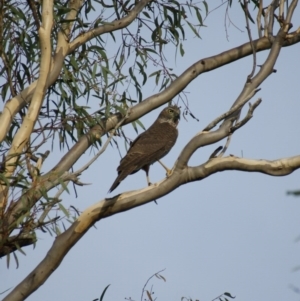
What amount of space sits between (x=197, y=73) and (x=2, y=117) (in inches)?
57.6

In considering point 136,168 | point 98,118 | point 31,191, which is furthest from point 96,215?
point 98,118

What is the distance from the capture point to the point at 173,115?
304 inches

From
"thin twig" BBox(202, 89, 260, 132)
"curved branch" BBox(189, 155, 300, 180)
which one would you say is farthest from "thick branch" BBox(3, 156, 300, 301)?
"thin twig" BBox(202, 89, 260, 132)

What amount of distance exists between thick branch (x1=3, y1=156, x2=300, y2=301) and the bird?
0.35 metres

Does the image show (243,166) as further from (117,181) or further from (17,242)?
(17,242)

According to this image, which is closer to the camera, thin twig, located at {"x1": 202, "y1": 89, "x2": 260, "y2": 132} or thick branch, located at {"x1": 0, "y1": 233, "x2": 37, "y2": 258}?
thin twig, located at {"x1": 202, "y1": 89, "x2": 260, "y2": 132}

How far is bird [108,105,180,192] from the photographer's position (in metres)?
6.29

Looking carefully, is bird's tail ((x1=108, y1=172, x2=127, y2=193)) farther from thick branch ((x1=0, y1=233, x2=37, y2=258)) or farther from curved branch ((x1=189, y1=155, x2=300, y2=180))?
curved branch ((x1=189, y1=155, x2=300, y2=180))

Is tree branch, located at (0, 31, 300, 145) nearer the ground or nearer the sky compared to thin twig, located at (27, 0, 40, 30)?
nearer the ground

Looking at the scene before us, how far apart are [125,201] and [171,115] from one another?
7.92 ft

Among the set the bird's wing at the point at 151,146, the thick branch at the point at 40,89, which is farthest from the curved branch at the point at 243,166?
the thick branch at the point at 40,89

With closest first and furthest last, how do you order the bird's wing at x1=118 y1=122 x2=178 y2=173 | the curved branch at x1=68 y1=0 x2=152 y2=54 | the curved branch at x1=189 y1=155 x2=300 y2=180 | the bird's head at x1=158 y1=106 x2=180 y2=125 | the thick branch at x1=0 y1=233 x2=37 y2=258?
the curved branch at x1=189 y1=155 x2=300 y2=180 → the thick branch at x1=0 y1=233 x2=37 y2=258 → the bird's wing at x1=118 y1=122 x2=178 y2=173 → the curved branch at x1=68 y1=0 x2=152 y2=54 → the bird's head at x1=158 y1=106 x2=180 y2=125

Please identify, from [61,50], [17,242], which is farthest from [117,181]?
[61,50]

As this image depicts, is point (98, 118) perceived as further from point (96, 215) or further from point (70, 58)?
point (96, 215)
